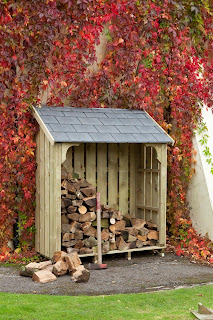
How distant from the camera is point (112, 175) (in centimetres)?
763

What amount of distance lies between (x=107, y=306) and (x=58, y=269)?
52.3 inches

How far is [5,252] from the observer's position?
686 centimetres

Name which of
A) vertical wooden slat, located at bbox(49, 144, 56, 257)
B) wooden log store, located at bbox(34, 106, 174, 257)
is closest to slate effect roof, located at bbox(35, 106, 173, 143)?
wooden log store, located at bbox(34, 106, 174, 257)

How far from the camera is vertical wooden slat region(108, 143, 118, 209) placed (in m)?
7.61

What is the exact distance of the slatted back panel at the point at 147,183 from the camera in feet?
24.7

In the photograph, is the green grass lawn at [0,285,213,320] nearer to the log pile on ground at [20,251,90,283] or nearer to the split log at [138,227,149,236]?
the log pile on ground at [20,251,90,283]

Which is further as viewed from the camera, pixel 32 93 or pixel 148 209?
pixel 148 209

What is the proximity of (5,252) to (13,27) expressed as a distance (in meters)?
3.12

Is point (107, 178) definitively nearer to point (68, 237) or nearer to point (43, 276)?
point (68, 237)

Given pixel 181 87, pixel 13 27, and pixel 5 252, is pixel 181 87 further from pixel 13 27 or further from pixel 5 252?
pixel 5 252

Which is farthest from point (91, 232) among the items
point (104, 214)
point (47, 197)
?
point (47, 197)

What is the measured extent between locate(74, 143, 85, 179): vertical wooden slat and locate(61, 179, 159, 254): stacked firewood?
404 millimetres

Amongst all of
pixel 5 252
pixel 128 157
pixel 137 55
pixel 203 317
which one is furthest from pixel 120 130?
pixel 203 317

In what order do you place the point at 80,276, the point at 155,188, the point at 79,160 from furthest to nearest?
the point at 155,188, the point at 79,160, the point at 80,276
